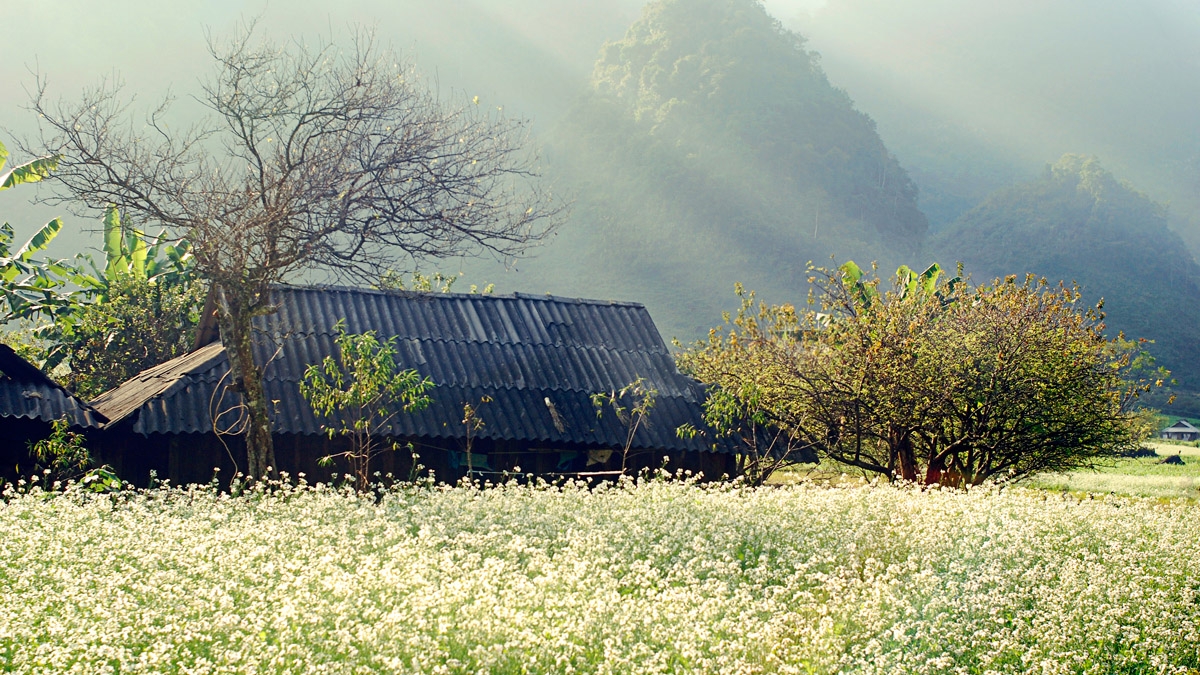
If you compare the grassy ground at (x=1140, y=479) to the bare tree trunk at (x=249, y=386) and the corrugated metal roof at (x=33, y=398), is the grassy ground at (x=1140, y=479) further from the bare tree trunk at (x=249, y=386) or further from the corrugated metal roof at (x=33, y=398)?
the corrugated metal roof at (x=33, y=398)

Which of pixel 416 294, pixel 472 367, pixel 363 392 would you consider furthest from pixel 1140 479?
pixel 363 392

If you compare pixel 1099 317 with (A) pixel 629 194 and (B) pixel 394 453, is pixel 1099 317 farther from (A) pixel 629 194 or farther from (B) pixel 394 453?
(A) pixel 629 194

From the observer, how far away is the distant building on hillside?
54609mm

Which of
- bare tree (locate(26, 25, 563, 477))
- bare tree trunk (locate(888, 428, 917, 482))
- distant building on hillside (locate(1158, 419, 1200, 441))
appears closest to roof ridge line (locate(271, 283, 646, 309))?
bare tree (locate(26, 25, 563, 477))

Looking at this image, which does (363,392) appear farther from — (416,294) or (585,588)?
(585,588)

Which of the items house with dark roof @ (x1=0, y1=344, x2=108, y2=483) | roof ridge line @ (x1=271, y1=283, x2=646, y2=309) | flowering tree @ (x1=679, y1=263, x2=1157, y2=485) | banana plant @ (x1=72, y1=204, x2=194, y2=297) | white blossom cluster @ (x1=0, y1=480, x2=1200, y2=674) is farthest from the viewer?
roof ridge line @ (x1=271, y1=283, x2=646, y2=309)

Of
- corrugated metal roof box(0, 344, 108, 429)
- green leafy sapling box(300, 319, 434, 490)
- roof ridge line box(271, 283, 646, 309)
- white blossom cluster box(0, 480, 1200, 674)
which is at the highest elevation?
roof ridge line box(271, 283, 646, 309)

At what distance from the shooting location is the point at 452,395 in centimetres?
1465

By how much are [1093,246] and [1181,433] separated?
43.9 meters

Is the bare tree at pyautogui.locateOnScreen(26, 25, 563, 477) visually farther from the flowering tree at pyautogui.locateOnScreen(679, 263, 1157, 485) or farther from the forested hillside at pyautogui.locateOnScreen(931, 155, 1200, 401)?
the forested hillside at pyautogui.locateOnScreen(931, 155, 1200, 401)

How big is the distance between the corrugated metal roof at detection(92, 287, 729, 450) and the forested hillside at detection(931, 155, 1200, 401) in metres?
72.4

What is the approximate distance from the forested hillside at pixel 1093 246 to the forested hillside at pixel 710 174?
9.78m

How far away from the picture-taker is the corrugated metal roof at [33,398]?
1341 centimetres

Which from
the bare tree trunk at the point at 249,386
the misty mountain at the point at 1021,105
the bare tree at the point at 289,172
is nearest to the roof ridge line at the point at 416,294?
the bare tree at the point at 289,172
